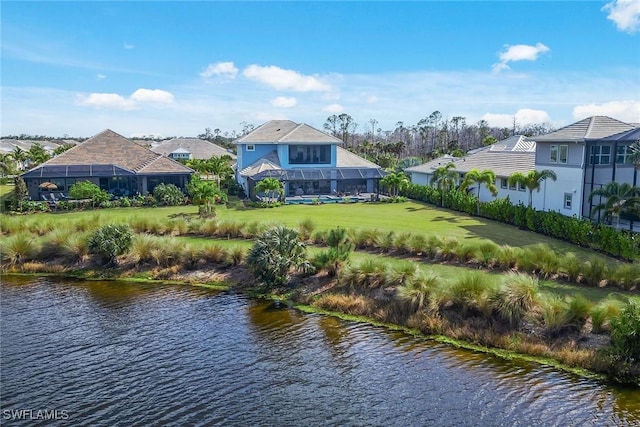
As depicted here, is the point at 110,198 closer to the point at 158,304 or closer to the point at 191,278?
the point at 191,278

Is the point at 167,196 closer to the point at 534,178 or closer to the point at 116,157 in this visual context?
the point at 116,157

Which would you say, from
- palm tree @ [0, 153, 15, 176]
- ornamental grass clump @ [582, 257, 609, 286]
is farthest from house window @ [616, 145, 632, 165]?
palm tree @ [0, 153, 15, 176]

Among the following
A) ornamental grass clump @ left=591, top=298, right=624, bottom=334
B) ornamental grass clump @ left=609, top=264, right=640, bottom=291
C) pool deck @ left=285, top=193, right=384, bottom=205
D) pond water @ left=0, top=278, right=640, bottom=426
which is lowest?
pond water @ left=0, top=278, right=640, bottom=426

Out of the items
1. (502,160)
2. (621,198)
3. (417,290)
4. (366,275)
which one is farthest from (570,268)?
(502,160)

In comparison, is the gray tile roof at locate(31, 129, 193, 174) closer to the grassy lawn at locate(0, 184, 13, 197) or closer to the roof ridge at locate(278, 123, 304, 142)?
the grassy lawn at locate(0, 184, 13, 197)

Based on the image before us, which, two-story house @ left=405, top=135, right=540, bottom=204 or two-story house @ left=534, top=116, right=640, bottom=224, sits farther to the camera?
two-story house @ left=405, top=135, right=540, bottom=204

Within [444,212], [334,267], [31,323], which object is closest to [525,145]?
[444,212]
